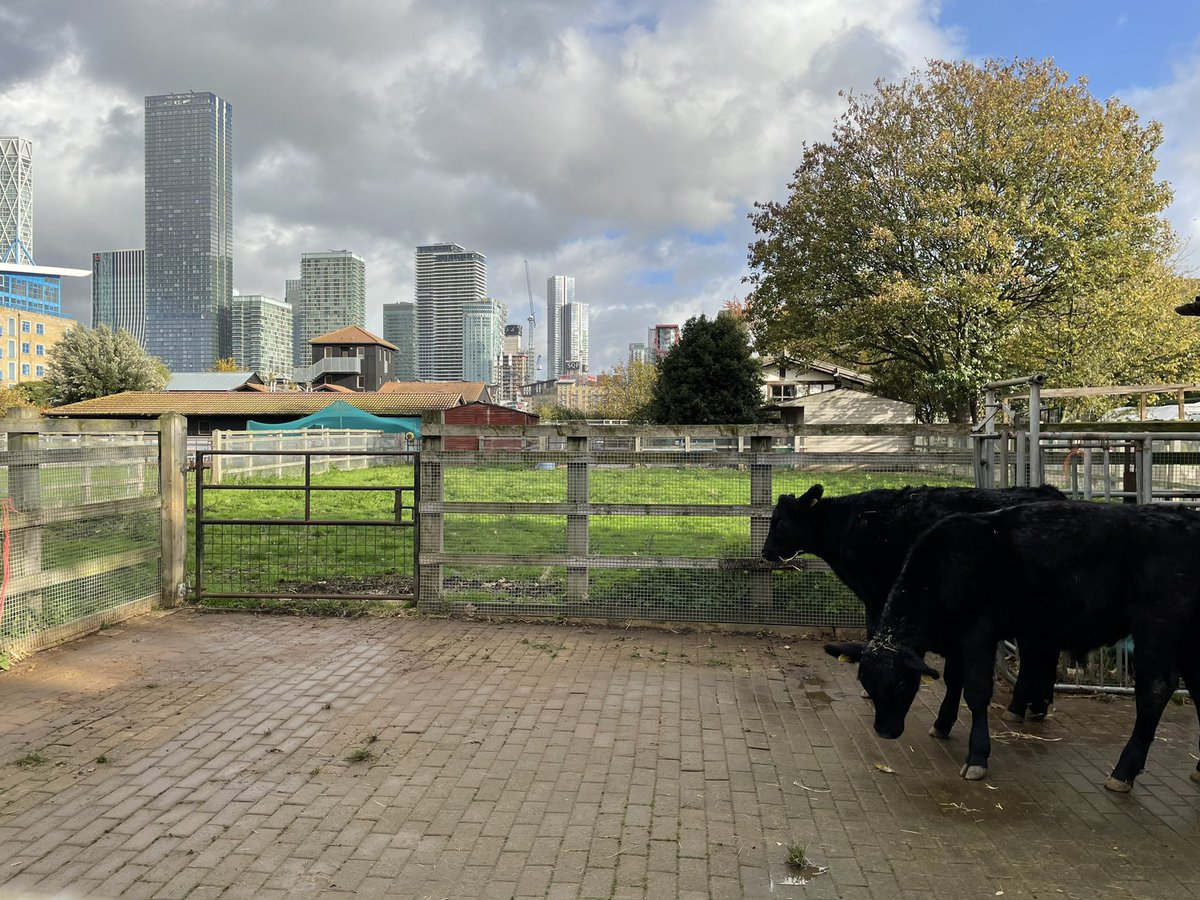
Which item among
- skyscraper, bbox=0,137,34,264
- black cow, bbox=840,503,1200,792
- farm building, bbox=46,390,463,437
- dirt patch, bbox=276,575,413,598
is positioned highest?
skyscraper, bbox=0,137,34,264

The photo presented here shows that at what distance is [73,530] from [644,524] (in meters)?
4.78

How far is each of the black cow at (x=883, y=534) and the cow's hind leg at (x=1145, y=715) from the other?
801mm

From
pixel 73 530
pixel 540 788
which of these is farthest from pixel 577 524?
pixel 73 530

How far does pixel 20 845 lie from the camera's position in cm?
331

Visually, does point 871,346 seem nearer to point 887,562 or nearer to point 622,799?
point 887,562

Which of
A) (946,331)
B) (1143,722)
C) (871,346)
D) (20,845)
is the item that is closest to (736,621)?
(1143,722)

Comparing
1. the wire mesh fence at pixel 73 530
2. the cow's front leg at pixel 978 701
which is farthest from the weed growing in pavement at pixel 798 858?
the wire mesh fence at pixel 73 530

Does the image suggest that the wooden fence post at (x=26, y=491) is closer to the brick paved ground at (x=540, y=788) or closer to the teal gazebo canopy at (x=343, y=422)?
the brick paved ground at (x=540, y=788)

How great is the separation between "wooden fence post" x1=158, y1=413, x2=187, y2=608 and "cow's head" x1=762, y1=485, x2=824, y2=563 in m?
5.70

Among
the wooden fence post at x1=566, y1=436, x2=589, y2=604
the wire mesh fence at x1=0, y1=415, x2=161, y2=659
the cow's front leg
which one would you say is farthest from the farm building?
the cow's front leg

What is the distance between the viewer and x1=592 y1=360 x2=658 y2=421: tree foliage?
2923 inches

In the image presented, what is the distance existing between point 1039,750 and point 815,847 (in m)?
1.95

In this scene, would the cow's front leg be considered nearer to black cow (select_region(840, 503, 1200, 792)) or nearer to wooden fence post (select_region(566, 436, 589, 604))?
black cow (select_region(840, 503, 1200, 792))

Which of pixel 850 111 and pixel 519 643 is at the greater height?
pixel 850 111
